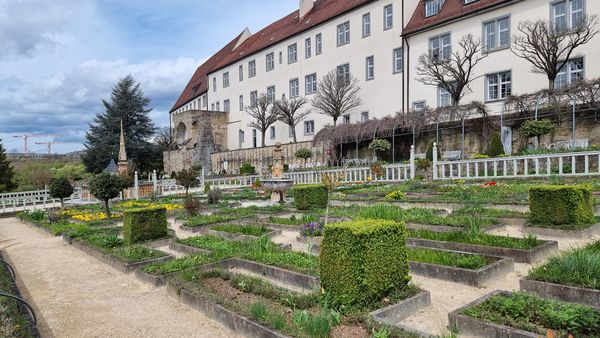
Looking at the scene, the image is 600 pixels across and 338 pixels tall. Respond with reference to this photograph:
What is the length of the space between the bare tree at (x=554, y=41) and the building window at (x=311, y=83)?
63.7 ft

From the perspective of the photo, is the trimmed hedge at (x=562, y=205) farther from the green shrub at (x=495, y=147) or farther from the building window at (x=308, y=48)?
the building window at (x=308, y=48)

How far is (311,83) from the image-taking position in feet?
133

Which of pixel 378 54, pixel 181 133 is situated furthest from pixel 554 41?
pixel 181 133

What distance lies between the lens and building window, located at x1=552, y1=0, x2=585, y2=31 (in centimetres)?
2252

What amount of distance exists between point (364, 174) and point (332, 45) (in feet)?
58.6

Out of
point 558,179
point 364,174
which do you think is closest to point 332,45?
point 364,174

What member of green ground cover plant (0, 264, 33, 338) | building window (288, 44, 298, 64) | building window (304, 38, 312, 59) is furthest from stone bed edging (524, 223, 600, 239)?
building window (288, 44, 298, 64)

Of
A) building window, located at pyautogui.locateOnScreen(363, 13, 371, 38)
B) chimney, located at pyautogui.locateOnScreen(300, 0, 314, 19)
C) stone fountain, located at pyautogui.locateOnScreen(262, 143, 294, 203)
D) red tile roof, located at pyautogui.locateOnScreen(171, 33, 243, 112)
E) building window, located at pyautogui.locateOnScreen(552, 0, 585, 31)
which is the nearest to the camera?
stone fountain, located at pyautogui.locateOnScreen(262, 143, 294, 203)

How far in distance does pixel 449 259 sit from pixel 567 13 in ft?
74.0

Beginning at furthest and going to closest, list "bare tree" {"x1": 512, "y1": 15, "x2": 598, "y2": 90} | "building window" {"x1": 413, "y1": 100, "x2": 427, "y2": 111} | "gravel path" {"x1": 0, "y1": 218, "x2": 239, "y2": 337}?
"building window" {"x1": 413, "y1": 100, "x2": 427, "y2": 111} < "bare tree" {"x1": 512, "y1": 15, "x2": 598, "y2": 90} < "gravel path" {"x1": 0, "y1": 218, "x2": 239, "y2": 337}

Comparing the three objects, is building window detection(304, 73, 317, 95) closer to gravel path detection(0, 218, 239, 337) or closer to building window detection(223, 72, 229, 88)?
building window detection(223, 72, 229, 88)

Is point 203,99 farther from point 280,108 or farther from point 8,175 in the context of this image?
point 8,175

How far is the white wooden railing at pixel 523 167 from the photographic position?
51.0 ft

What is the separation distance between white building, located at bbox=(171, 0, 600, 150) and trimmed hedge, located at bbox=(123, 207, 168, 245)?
21760 mm
